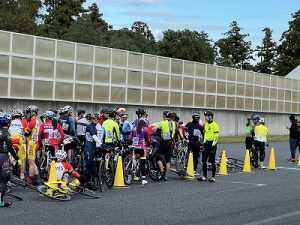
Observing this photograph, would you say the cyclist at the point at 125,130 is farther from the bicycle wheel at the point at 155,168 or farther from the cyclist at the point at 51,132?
the cyclist at the point at 51,132

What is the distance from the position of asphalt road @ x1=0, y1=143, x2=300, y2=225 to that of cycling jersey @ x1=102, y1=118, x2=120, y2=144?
138 centimetres

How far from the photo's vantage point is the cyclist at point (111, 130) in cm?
1567

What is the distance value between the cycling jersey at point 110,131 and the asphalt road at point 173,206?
138cm

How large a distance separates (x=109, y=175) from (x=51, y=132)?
1.87 metres

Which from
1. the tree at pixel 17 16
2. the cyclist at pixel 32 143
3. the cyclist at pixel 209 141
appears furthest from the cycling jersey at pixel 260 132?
the tree at pixel 17 16

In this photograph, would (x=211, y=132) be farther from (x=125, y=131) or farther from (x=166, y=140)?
(x=125, y=131)

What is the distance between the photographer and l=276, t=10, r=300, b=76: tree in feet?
338

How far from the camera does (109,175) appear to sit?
15.1 meters

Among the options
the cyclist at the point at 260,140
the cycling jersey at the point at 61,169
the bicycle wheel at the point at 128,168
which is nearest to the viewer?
the cycling jersey at the point at 61,169

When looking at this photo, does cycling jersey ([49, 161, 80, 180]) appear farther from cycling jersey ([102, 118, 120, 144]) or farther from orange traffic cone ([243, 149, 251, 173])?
orange traffic cone ([243, 149, 251, 173])

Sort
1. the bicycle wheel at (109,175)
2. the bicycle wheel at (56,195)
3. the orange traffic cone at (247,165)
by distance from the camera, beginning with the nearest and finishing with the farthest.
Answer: the bicycle wheel at (56,195), the bicycle wheel at (109,175), the orange traffic cone at (247,165)

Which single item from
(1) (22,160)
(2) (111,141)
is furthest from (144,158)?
(1) (22,160)

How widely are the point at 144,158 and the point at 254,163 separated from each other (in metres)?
7.65

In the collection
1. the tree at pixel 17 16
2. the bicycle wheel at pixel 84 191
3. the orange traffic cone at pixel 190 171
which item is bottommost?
the bicycle wheel at pixel 84 191
